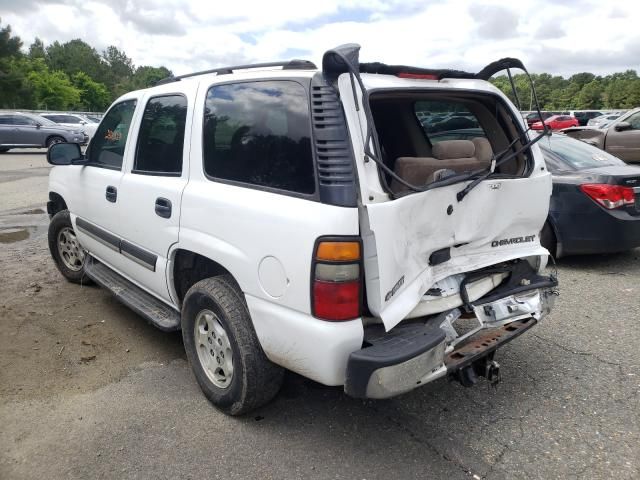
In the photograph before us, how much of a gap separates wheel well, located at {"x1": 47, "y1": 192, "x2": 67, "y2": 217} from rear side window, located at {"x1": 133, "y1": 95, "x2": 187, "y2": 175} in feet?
6.20

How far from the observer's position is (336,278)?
233 cm

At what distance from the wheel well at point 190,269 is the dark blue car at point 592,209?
397 centimetres

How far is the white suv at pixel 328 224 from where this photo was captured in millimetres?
2357

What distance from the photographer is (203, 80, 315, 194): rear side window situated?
2523 millimetres

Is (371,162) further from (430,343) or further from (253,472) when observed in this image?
(253,472)

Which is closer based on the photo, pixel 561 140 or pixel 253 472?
pixel 253 472

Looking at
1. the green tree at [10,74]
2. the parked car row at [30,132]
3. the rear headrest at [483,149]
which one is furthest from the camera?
the green tree at [10,74]

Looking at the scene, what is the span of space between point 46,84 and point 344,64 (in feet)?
231

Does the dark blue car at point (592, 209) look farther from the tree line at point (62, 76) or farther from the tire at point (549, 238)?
the tree line at point (62, 76)

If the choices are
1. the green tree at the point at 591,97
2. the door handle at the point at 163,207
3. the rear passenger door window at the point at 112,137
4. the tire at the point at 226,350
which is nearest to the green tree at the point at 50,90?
the rear passenger door window at the point at 112,137

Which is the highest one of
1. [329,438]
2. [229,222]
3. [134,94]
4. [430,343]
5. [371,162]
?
[134,94]

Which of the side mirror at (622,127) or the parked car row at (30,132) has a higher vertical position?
the side mirror at (622,127)

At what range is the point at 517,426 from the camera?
9.59ft

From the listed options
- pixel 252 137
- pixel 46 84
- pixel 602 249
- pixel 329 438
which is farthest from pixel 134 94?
pixel 46 84
